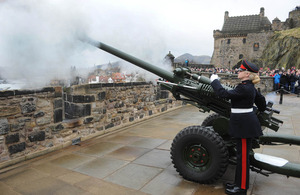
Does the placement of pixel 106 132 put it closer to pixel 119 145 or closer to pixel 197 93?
pixel 119 145

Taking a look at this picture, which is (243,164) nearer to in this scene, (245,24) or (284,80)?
(284,80)

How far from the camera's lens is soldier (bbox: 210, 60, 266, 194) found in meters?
2.49

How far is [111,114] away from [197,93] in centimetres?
297

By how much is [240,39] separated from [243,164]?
196ft

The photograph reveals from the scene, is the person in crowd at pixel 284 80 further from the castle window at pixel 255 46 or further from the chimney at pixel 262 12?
the chimney at pixel 262 12

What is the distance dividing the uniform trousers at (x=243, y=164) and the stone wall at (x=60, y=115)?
3.21 metres

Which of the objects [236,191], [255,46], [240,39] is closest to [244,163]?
[236,191]

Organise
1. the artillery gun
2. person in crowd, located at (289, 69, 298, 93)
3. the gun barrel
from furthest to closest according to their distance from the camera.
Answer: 1. person in crowd, located at (289, 69, 298, 93)
2. the gun barrel
3. the artillery gun

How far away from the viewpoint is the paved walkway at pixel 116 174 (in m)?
2.75

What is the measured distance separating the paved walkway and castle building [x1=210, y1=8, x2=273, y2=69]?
5353 cm

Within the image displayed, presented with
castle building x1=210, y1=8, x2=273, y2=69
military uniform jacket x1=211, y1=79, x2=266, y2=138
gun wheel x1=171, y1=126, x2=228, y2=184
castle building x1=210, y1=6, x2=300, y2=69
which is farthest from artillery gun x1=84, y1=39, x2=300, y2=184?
castle building x1=210, y1=8, x2=273, y2=69

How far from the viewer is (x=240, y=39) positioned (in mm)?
56219

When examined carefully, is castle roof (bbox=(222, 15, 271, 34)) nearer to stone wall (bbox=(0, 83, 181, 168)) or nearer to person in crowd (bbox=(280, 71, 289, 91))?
person in crowd (bbox=(280, 71, 289, 91))

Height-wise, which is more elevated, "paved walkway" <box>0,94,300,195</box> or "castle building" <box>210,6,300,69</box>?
"castle building" <box>210,6,300,69</box>
